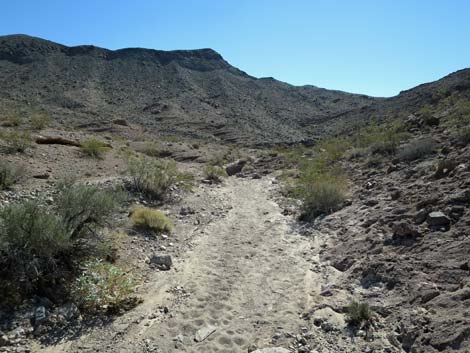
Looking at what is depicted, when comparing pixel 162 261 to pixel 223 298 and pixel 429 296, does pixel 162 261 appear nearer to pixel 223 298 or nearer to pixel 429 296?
pixel 223 298

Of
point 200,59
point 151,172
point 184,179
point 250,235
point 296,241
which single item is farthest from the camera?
point 200,59

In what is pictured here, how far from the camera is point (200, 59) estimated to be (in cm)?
7431

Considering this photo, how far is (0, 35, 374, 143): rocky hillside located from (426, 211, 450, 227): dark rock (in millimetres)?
30951

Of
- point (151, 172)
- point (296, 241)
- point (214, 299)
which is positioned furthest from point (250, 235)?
point (151, 172)

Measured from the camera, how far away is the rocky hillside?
1673 inches

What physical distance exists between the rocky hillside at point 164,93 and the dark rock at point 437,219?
31.0 meters

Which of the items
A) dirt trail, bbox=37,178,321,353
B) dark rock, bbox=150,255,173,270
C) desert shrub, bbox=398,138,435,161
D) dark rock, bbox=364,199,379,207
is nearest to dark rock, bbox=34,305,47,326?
dirt trail, bbox=37,178,321,353

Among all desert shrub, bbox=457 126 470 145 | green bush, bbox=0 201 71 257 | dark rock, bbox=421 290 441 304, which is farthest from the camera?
desert shrub, bbox=457 126 470 145

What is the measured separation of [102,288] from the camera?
17.7 ft

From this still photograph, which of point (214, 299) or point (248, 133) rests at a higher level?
point (248, 133)

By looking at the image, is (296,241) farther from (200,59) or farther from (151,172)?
(200,59)

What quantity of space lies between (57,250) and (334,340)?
393 cm

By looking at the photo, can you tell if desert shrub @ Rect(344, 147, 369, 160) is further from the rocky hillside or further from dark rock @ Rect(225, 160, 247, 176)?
the rocky hillside

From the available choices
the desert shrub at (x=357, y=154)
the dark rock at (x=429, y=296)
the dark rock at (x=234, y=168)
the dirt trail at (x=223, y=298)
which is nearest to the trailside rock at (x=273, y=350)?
the dirt trail at (x=223, y=298)
